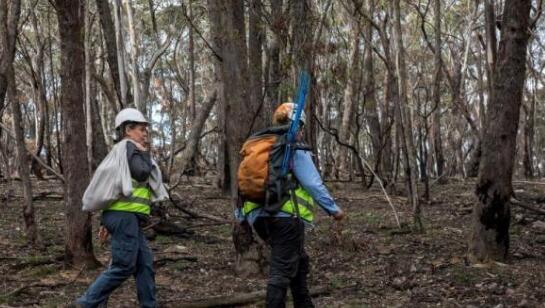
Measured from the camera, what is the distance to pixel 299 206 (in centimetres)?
493

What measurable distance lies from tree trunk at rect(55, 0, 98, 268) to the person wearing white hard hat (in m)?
1.87

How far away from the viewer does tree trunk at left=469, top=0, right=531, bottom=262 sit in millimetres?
6824

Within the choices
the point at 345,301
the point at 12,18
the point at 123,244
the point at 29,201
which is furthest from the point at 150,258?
the point at 12,18

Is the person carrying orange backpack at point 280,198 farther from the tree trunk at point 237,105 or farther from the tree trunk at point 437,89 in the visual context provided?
the tree trunk at point 437,89

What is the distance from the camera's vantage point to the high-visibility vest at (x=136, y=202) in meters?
5.02

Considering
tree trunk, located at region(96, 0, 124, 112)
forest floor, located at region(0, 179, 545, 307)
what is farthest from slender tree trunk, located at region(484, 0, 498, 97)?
tree trunk, located at region(96, 0, 124, 112)

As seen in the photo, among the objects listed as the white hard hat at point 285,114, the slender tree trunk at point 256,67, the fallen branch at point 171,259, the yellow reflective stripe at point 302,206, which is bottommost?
the fallen branch at point 171,259

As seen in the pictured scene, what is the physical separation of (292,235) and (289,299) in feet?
4.71

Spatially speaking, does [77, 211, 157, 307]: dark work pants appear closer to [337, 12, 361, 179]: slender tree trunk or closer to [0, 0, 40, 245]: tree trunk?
[0, 0, 40, 245]: tree trunk

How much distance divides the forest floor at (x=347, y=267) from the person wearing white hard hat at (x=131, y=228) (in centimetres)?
59

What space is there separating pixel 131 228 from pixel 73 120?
2369 mm

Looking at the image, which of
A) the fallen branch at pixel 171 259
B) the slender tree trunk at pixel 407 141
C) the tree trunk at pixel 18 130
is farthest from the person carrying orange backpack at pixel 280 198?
the slender tree trunk at pixel 407 141

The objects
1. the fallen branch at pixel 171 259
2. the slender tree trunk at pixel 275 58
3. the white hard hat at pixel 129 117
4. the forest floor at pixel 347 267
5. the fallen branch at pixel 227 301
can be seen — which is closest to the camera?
the white hard hat at pixel 129 117

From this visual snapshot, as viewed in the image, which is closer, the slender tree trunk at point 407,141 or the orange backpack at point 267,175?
the orange backpack at point 267,175
